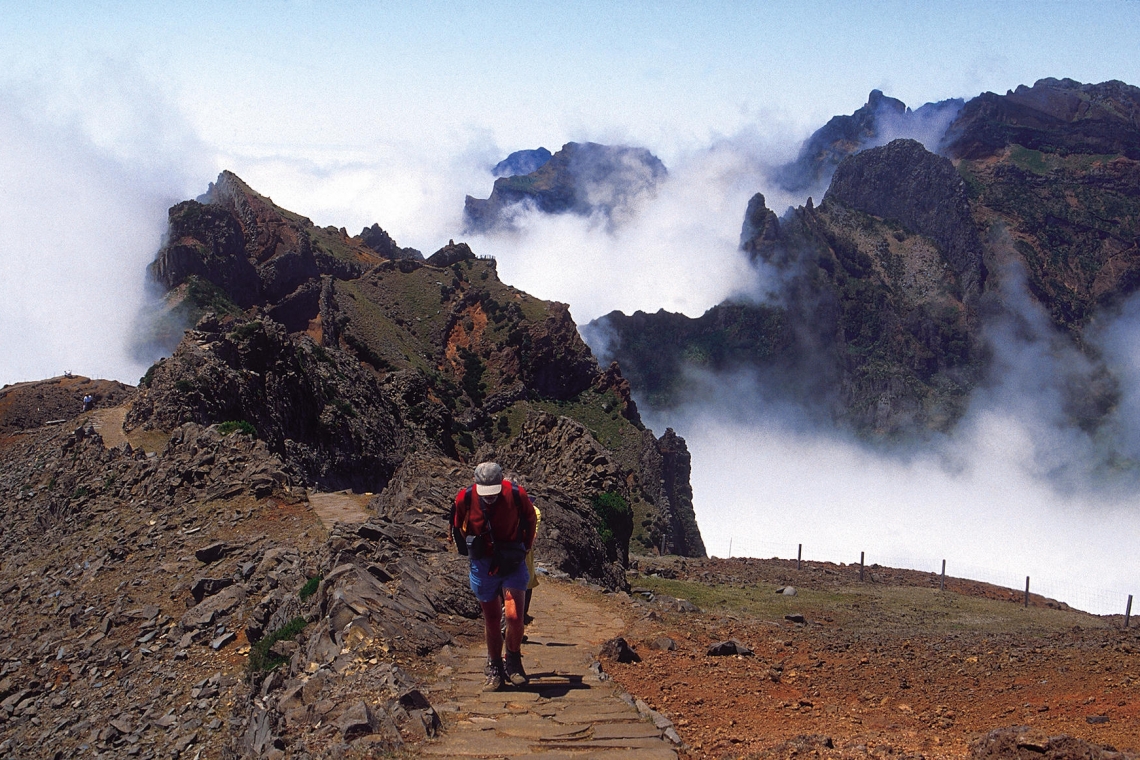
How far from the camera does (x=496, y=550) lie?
340 inches

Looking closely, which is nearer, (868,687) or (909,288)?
(868,687)

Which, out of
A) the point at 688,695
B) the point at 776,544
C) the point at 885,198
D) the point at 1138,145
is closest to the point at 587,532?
the point at 688,695

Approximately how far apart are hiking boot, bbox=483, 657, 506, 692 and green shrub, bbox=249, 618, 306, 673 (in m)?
2.80

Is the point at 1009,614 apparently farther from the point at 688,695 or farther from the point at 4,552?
the point at 4,552

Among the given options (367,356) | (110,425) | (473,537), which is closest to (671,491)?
(367,356)

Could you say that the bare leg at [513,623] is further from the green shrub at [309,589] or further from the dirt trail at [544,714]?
the green shrub at [309,589]

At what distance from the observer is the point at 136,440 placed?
27.3 meters

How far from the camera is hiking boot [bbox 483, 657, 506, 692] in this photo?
8.52m

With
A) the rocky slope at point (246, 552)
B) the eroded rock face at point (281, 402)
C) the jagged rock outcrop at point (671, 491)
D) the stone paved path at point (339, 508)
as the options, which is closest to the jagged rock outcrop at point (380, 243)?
the jagged rock outcrop at point (671, 491)

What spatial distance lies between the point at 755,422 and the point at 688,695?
6832 inches

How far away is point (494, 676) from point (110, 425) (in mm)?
26267

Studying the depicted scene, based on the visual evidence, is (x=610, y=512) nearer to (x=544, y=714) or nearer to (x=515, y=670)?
(x=515, y=670)

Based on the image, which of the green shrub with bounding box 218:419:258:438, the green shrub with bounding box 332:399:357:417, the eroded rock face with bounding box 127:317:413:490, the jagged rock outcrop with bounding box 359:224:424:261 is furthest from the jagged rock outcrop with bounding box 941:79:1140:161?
the green shrub with bounding box 218:419:258:438

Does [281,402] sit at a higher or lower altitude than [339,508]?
higher
